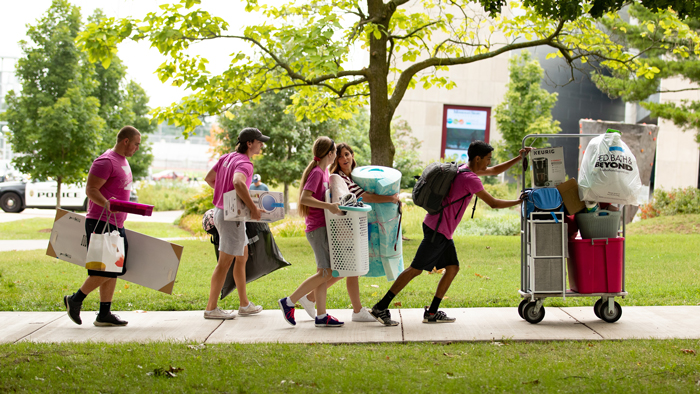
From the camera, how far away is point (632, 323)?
5426 millimetres

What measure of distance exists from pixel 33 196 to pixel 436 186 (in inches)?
888

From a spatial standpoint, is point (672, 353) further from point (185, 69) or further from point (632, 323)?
point (185, 69)

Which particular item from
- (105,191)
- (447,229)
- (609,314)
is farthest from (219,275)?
(609,314)

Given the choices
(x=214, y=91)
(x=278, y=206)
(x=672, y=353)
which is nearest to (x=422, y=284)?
(x=278, y=206)

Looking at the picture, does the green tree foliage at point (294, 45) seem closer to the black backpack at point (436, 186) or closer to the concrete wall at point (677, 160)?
the black backpack at point (436, 186)

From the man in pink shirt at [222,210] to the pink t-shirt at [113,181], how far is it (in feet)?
2.81

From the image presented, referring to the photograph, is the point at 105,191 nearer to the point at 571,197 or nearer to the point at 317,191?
the point at 317,191

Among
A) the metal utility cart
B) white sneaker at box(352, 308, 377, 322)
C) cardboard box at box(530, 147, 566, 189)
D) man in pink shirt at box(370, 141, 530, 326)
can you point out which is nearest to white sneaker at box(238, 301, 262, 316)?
white sneaker at box(352, 308, 377, 322)

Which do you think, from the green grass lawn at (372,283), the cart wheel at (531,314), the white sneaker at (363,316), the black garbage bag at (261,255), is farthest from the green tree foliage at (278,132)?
the cart wheel at (531,314)

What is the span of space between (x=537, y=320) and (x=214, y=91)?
7943 mm

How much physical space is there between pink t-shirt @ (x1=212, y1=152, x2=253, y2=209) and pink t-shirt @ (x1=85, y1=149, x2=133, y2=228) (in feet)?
2.77

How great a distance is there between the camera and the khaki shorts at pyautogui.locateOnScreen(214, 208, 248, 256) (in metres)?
5.58

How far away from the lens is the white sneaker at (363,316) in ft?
18.4

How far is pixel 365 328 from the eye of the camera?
17.7 feet
